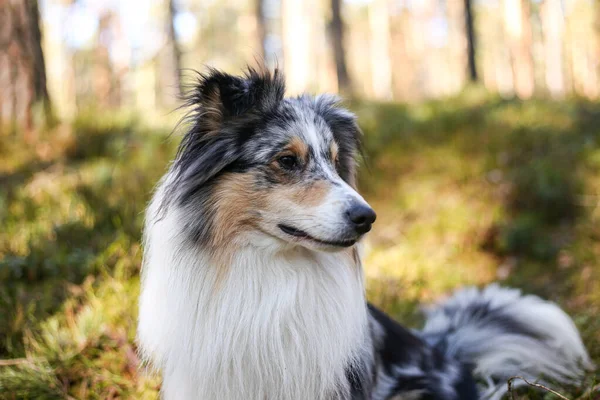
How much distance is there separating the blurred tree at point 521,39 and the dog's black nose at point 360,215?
469 inches

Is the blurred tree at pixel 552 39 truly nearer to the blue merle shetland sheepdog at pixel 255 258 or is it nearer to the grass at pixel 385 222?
the grass at pixel 385 222

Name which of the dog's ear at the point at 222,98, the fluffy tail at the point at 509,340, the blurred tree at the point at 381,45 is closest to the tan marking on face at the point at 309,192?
the dog's ear at the point at 222,98

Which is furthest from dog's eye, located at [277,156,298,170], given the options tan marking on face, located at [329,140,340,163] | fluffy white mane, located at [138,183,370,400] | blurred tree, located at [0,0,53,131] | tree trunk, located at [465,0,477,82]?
tree trunk, located at [465,0,477,82]

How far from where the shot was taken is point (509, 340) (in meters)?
3.52

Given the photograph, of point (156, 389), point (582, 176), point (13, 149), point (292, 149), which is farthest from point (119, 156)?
point (582, 176)

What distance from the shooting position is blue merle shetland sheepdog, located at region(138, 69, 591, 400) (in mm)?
2475

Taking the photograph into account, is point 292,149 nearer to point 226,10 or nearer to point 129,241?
point 129,241

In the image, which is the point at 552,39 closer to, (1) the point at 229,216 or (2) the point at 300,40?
(2) the point at 300,40

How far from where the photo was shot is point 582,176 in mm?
6387

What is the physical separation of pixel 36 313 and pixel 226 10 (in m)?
45.7

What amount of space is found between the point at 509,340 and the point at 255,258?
1.97 metres

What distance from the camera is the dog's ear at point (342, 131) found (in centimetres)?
295

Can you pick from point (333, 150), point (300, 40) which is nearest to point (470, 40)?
point (300, 40)

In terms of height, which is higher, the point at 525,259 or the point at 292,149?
the point at 292,149
